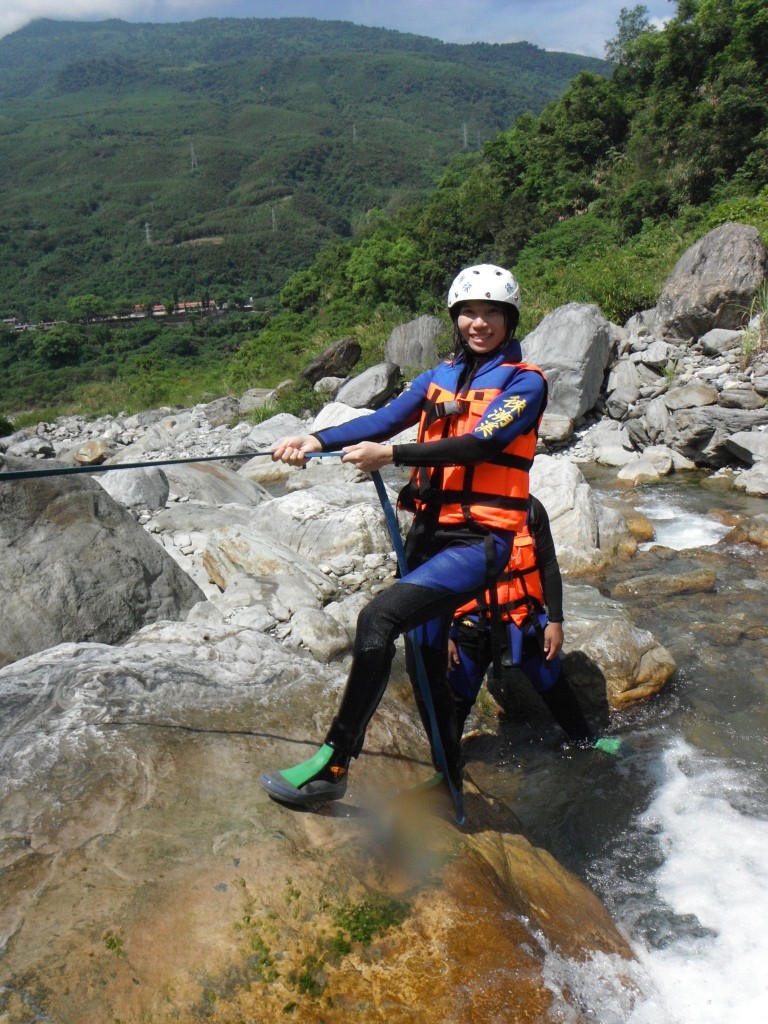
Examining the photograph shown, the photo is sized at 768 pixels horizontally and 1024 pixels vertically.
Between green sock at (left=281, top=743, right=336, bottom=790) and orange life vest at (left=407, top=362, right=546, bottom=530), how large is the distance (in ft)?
3.73

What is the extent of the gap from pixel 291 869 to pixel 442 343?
22.1 metres

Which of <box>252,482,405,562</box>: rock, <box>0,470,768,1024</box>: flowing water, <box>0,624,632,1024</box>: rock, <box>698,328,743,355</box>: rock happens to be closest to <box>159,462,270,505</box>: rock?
<box>252,482,405,562</box>: rock

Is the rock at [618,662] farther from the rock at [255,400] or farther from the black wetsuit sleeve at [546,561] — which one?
the rock at [255,400]

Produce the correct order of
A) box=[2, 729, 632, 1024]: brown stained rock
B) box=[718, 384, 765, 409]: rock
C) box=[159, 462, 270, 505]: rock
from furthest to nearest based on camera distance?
1. box=[718, 384, 765, 409]: rock
2. box=[159, 462, 270, 505]: rock
3. box=[2, 729, 632, 1024]: brown stained rock

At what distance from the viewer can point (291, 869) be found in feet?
8.94

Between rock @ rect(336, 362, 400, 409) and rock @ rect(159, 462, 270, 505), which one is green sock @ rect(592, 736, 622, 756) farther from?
rock @ rect(336, 362, 400, 409)

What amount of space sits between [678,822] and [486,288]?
319cm

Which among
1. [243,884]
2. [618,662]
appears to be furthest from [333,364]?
[243,884]

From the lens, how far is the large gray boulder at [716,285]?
1566 cm

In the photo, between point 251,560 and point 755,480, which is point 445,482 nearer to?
point 251,560

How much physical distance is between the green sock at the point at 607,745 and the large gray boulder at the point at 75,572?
11.3 ft

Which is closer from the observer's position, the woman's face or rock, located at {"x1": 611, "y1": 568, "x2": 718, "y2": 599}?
the woman's face

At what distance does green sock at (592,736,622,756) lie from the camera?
488cm

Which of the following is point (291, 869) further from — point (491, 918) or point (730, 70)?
point (730, 70)
